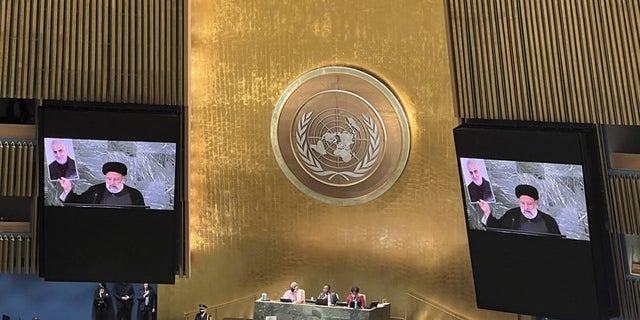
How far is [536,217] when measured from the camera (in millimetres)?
9148

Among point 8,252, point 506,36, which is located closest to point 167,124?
point 8,252

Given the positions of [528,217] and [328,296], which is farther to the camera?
[328,296]

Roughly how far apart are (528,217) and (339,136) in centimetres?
297

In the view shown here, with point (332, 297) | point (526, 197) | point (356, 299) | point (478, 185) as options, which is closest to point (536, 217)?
point (526, 197)

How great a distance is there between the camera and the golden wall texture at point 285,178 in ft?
35.0

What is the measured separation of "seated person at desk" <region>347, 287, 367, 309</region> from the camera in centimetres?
971

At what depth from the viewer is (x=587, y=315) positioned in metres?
9.00

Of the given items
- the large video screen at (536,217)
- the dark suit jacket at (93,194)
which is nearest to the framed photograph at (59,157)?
the dark suit jacket at (93,194)

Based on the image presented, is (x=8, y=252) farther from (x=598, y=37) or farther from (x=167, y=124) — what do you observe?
(x=598, y=37)

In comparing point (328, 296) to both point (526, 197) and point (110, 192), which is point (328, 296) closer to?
point (526, 197)

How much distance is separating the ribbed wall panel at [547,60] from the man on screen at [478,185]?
A: 629 millimetres

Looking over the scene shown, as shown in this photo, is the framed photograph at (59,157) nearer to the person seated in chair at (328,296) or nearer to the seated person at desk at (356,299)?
the person seated in chair at (328,296)

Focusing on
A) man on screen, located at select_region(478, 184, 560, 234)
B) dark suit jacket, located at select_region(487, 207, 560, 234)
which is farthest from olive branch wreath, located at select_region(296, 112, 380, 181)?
man on screen, located at select_region(478, 184, 560, 234)

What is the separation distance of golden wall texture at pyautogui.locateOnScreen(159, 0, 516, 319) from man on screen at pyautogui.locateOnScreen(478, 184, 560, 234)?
4.70ft
